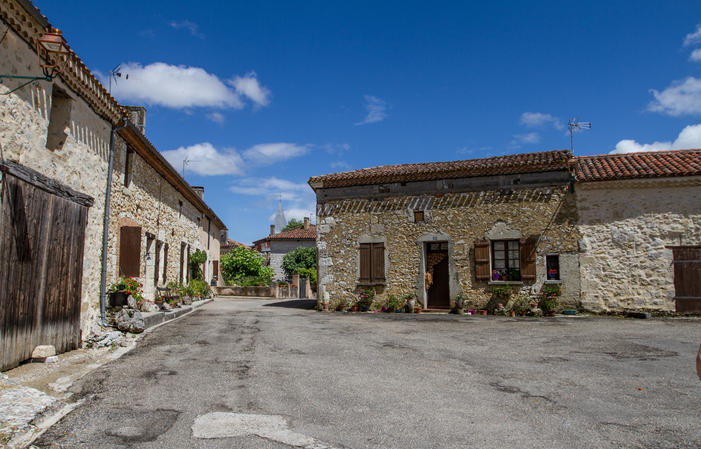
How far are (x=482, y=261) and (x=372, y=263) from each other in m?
3.33

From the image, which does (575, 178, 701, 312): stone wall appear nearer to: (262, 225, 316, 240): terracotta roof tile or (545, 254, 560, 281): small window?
(545, 254, 560, 281): small window

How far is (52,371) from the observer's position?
5.31 m

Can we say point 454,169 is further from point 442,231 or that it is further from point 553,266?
point 553,266

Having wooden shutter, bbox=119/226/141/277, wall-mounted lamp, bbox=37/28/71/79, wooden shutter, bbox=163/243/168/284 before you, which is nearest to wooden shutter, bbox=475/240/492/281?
wooden shutter, bbox=119/226/141/277

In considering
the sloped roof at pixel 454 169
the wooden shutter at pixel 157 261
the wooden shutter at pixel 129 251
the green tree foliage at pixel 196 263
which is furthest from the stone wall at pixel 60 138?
the green tree foliage at pixel 196 263

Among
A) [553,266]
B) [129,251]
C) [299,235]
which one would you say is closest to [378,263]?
[553,266]

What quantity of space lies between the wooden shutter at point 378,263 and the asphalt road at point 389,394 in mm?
6112

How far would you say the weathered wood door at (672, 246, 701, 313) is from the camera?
11828 mm

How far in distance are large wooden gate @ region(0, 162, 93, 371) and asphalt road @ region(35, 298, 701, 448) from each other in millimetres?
1015

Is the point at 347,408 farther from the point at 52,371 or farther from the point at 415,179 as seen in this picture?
the point at 415,179

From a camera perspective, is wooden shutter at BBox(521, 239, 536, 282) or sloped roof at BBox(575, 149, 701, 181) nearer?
sloped roof at BBox(575, 149, 701, 181)

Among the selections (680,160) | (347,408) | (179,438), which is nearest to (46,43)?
(179,438)

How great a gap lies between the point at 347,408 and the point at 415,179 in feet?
35.8

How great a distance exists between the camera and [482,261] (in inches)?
524
